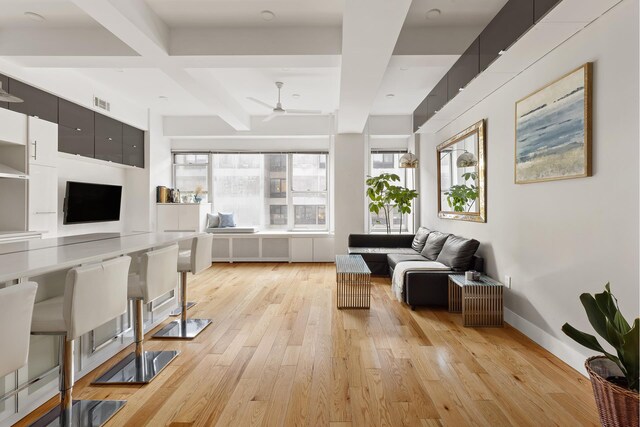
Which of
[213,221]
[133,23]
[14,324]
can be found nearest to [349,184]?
[213,221]

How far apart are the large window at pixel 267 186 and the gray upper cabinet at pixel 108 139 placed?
1.89 metres

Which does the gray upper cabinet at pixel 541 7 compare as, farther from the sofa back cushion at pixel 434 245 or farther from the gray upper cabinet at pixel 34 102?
the gray upper cabinet at pixel 34 102

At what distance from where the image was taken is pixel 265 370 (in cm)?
256

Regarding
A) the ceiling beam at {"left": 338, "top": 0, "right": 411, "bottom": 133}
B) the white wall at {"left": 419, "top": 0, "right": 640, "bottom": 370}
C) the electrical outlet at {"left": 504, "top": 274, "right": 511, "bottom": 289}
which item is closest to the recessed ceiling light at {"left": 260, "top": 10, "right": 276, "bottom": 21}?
the ceiling beam at {"left": 338, "top": 0, "right": 411, "bottom": 133}

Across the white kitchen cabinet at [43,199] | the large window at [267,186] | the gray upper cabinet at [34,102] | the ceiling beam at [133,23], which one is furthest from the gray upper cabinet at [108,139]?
the ceiling beam at [133,23]

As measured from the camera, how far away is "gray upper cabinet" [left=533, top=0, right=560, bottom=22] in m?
2.10

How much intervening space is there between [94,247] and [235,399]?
4.67 feet

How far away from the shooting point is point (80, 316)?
1.74 m

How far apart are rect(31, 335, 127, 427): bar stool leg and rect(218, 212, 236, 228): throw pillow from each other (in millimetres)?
5425

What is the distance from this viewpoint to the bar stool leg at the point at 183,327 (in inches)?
126

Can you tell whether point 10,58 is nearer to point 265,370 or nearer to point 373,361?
point 265,370

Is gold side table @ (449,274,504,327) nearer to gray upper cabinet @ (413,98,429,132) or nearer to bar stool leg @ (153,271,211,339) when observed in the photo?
bar stool leg @ (153,271,211,339)

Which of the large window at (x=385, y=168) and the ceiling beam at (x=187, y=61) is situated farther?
the large window at (x=385, y=168)

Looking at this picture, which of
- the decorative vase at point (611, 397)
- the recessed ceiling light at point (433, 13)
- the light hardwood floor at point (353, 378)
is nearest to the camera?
the decorative vase at point (611, 397)
